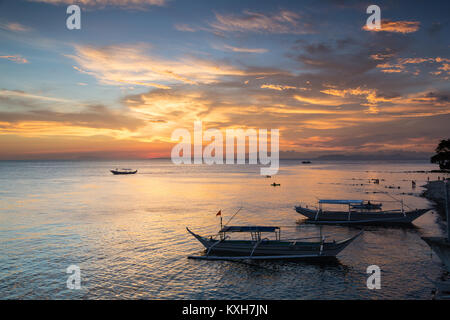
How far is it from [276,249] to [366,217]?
24.1 metres

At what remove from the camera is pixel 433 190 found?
79.4 m

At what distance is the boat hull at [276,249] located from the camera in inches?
1145

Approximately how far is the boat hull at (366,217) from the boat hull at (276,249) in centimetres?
1888

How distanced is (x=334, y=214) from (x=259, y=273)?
26304 mm

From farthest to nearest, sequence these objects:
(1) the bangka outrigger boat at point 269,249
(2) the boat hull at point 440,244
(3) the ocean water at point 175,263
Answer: (1) the bangka outrigger boat at point 269,249
(3) the ocean water at point 175,263
(2) the boat hull at point 440,244

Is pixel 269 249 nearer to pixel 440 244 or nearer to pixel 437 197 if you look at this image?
pixel 440 244

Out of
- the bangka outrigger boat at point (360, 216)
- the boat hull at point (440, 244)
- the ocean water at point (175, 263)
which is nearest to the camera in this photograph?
the boat hull at point (440, 244)

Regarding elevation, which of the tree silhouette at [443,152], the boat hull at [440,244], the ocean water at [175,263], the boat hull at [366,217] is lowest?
the ocean water at [175,263]

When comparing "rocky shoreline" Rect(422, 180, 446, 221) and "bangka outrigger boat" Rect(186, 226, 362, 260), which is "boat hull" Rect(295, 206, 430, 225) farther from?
"bangka outrigger boat" Rect(186, 226, 362, 260)

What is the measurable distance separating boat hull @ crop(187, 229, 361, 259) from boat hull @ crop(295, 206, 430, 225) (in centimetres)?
1888

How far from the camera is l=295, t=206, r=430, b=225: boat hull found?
152ft

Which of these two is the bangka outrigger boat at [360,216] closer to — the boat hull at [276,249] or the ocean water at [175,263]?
the ocean water at [175,263]

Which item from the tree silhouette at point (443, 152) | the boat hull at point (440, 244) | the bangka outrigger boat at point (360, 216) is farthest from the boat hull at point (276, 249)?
the tree silhouette at point (443, 152)
